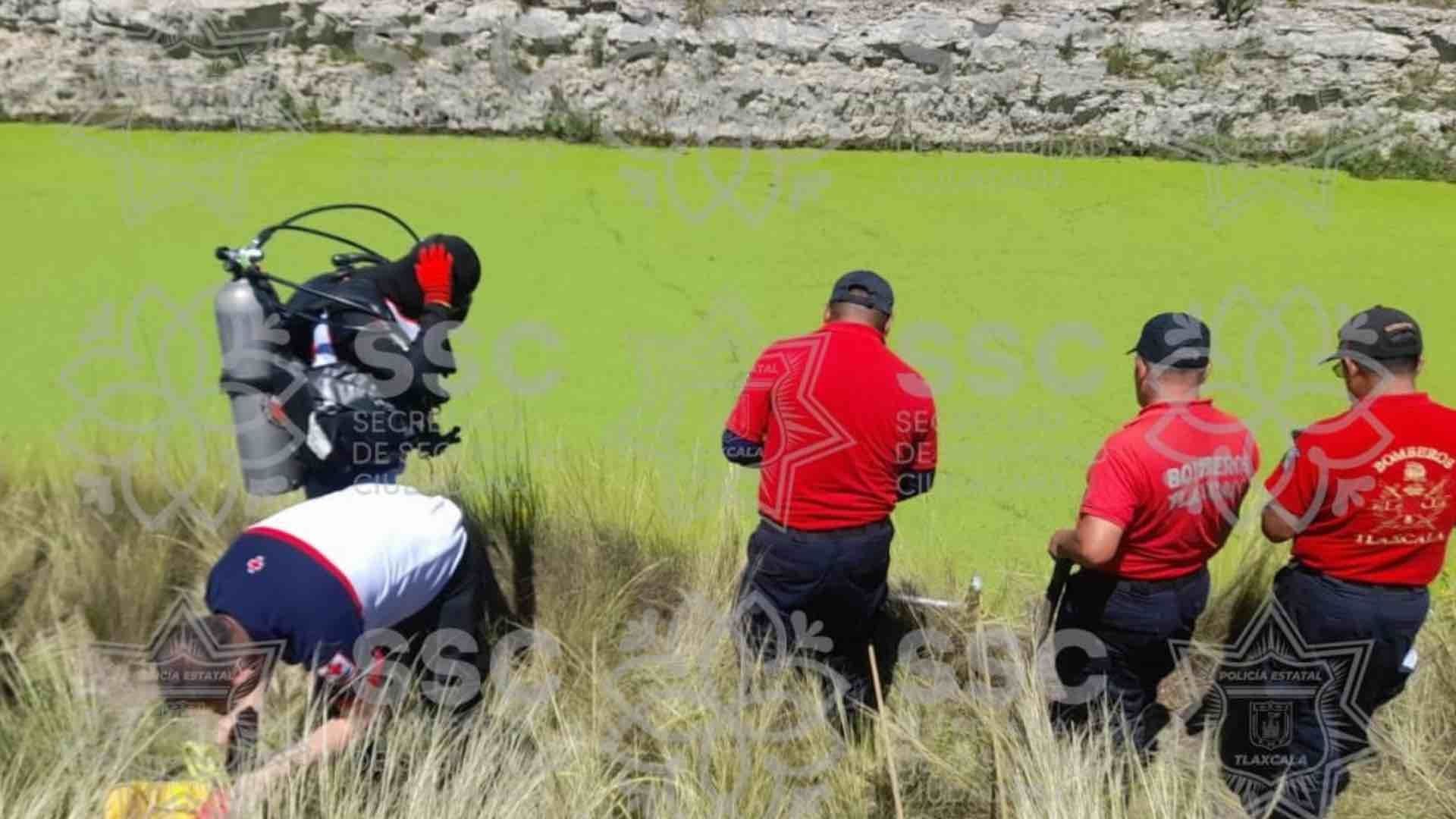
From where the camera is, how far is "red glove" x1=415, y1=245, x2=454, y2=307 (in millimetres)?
2049

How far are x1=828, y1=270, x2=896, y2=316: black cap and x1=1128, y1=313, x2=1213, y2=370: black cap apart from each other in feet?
1.50

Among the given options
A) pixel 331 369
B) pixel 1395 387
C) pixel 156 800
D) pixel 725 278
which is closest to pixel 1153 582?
pixel 1395 387

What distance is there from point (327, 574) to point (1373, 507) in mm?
1576

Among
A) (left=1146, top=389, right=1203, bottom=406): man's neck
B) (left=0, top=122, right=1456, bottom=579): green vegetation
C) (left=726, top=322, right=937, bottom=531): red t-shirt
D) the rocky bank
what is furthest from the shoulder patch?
the rocky bank

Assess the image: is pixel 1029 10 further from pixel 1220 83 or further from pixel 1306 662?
pixel 1306 662

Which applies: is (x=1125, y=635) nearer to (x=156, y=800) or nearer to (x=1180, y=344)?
(x=1180, y=344)

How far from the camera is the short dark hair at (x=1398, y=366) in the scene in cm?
189

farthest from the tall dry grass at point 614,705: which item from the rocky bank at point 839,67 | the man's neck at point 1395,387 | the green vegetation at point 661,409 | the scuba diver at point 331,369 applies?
the rocky bank at point 839,67

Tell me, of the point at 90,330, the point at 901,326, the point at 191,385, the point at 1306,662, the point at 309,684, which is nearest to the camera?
the point at 309,684

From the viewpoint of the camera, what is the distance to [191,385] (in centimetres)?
323

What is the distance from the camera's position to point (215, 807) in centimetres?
145

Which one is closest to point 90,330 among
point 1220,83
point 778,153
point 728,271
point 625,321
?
point 625,321

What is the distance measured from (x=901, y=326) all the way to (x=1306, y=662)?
1.99 m

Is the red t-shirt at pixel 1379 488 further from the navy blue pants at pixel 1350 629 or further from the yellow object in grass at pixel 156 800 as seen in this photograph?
the yellow object in grass at pixel 156 800
